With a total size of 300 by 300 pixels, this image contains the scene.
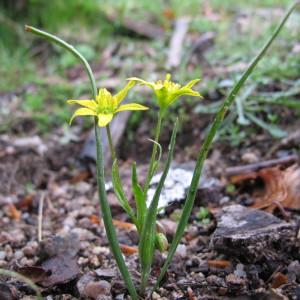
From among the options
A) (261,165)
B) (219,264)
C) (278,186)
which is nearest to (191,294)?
Answer: (219,264)

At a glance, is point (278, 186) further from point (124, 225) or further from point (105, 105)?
point (105, 105)

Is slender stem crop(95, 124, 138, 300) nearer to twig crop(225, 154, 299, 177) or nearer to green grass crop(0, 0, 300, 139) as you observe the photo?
twig crop(225, 154, 299, 177)

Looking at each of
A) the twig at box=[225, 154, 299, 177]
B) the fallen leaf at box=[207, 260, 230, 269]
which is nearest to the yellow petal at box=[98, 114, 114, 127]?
the fallen leaf at box=[207, 260, 230, 269]

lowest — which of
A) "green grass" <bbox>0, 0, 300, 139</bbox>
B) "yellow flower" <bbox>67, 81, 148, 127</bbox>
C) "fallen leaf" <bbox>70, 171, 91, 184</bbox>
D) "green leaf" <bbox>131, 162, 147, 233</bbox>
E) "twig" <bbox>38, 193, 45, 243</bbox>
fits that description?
"twig" <bbox>38, 193, 45, 243</bbox>

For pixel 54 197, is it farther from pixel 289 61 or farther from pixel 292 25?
pixel 292 25

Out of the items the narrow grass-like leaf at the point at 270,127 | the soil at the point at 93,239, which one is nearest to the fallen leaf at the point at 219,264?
the soil at the point at 93,239
